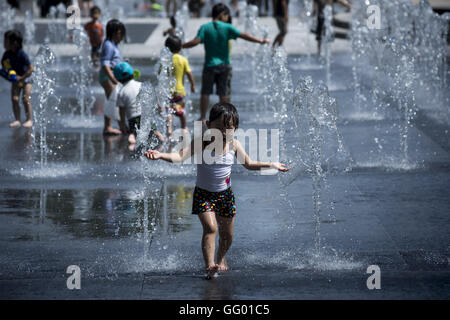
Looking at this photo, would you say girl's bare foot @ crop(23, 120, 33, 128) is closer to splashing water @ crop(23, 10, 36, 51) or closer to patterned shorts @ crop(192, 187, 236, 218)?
patterned shorts @ crop(192, 187, 236, 218)

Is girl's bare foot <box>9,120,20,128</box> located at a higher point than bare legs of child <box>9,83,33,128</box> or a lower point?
lower

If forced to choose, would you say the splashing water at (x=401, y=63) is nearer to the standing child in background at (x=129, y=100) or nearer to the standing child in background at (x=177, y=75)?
the standing child in background at (x=177, y=75)

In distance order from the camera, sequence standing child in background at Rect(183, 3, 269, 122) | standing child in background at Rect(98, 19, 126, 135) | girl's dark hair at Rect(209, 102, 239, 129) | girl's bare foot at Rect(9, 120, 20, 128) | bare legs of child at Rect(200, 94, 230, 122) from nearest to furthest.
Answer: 1. girl's dark hair at Rect(209, 102, 239, 129)
2. standing child in background at Rect(98, 19, 126, 135)
3. standing child in background at Rect(183, 3, 269, 122)
4. bare legs of child at Rect(200, 94, 230, 122)
5. girl's bare foot at Rect(9, 120, 20, 128)

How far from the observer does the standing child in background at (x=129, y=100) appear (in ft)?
31.8

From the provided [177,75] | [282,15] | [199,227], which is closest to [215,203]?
[199,227]

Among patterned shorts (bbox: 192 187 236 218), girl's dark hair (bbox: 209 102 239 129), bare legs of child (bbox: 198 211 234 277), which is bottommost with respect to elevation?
bare legs of child (bbox: 198 211 234 277)

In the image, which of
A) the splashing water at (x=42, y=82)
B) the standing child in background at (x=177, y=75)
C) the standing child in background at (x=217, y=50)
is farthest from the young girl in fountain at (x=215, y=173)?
the standing child in background at (x=217, y=50)

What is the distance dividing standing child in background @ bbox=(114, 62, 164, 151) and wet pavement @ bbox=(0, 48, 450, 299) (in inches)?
12.3

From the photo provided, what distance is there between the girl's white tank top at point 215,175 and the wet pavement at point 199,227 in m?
0.58

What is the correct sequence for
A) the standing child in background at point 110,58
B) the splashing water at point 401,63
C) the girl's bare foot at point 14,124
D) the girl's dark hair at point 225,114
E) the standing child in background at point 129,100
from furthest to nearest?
the splashing water at point 401,63
the girl's bare foot at point 14,124
the standing child in background at point 110,58
the standing child in background at point 129,100
the girl's dark hair at point 225,114

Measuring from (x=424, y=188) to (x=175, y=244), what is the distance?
278 centimetres

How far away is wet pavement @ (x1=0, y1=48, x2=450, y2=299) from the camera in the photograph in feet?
18.0

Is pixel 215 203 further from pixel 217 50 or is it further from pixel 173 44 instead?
pixel 217 50

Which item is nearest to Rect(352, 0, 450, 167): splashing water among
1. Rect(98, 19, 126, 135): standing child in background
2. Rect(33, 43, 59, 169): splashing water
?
Rect(98, 19, 126, 135): standing child in background
